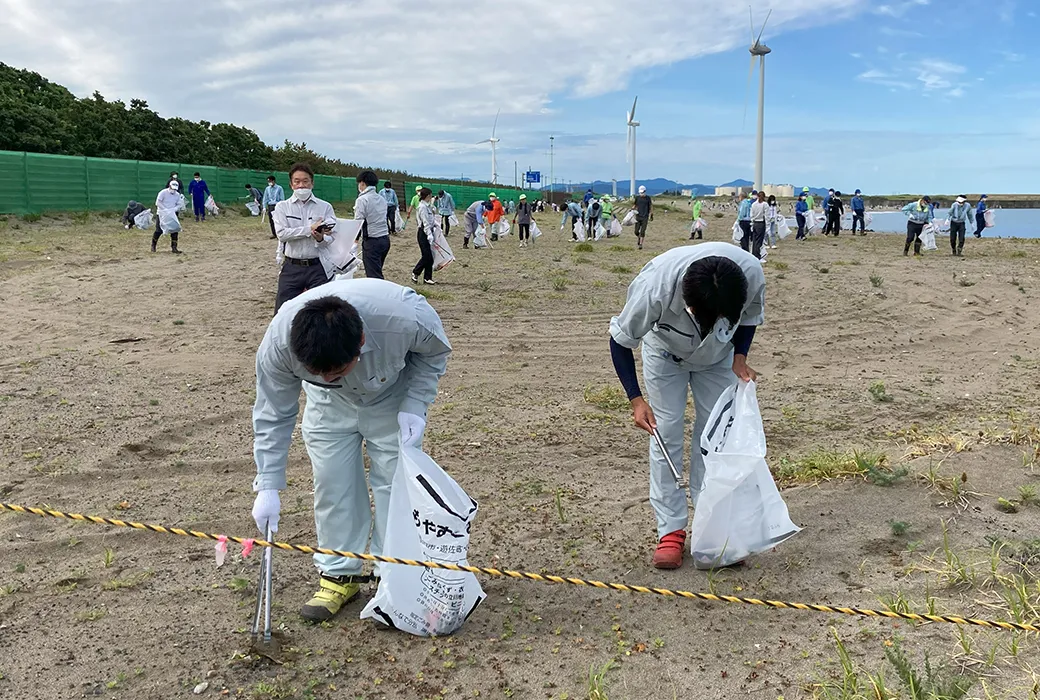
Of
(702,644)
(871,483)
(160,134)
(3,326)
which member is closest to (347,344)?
(702,644)

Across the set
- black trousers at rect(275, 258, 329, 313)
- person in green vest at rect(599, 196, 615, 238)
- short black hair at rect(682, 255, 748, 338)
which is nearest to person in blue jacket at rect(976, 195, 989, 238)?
person in green vest at rect(599, 196, 615, 238)

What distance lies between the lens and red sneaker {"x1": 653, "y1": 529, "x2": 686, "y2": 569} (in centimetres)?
348

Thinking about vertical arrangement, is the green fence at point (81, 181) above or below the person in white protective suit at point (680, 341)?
above

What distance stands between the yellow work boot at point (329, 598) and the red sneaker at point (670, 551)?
1.26m

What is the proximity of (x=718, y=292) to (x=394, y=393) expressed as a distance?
1.22 metres

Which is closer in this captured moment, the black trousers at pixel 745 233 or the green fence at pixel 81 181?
the black trousers at pixel 745 233

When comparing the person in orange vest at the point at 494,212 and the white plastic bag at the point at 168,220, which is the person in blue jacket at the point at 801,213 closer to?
the person in orange vest at the point at 494,212

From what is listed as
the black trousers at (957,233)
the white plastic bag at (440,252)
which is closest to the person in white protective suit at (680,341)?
the white plastic bag at (440,252)

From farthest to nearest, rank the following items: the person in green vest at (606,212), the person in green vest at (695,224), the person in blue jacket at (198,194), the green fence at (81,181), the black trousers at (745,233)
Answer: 1. the person in green vest at (695,224)
2. the person in green vest at (606,212)
3. the person in blue jacket at (198,194)
4. the green fence at (81,181)
5. the black trousers at (745,233)

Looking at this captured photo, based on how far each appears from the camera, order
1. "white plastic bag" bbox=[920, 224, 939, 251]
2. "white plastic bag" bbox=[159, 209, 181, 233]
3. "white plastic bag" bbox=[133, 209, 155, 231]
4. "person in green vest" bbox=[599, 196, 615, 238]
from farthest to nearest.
A: "person in green vest" bbox=[599, 196, 615, 238]
"white plastic bag" bbox=[920, 224, 939, 251]
"white plastic bag" bbox=[133, 209, 155, 231]
"white plastic bag" bbox=[159, 209, 181, 233]

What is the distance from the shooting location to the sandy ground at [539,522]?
2787 millimetres

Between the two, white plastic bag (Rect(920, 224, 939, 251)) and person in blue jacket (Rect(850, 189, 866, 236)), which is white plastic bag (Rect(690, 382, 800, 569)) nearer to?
white plastic bag (Rect(920, 224, 939, 251))

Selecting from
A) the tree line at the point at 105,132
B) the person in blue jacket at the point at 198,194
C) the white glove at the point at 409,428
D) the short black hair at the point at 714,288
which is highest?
the tree line at the point at 105,132

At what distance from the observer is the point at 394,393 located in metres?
3.04
